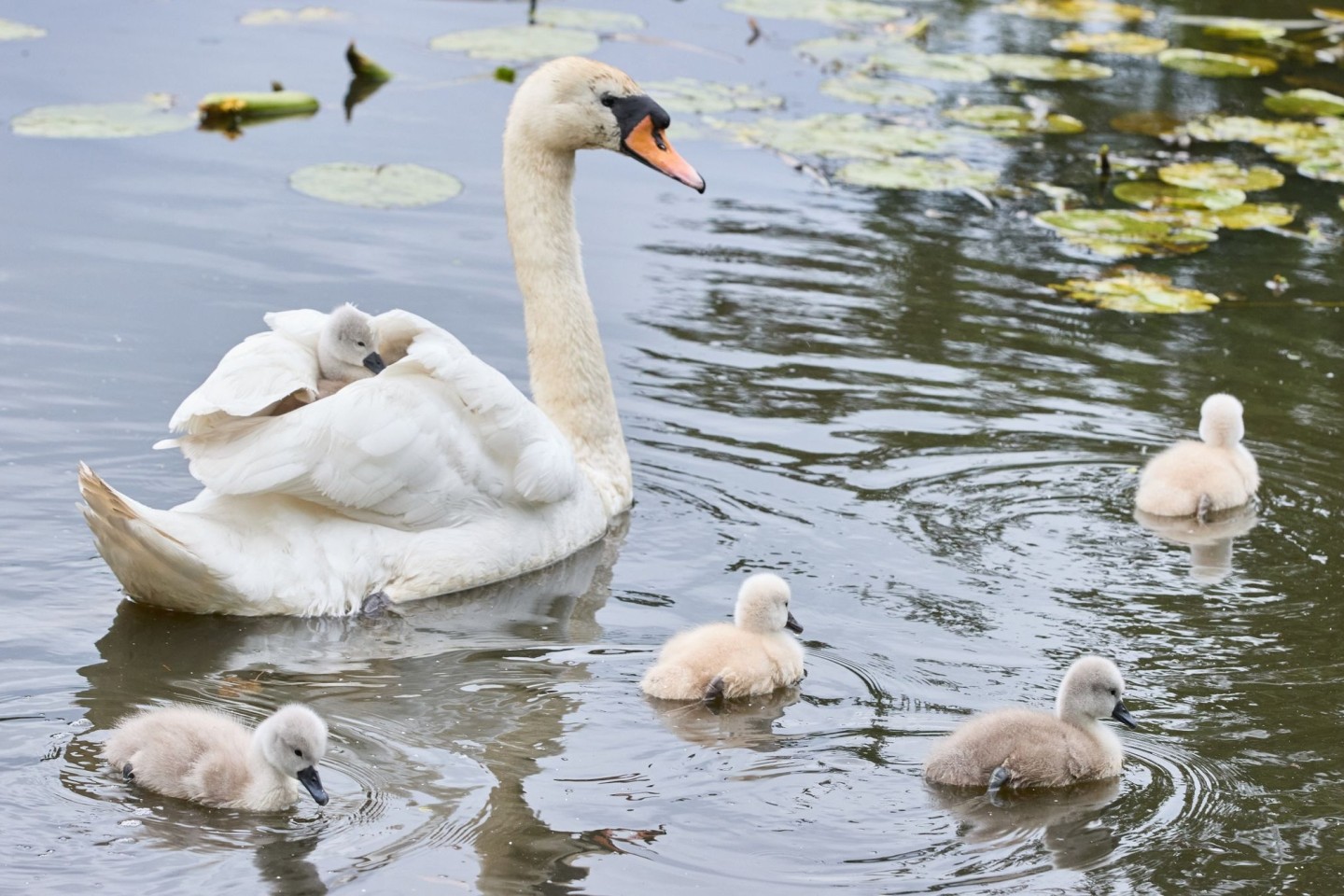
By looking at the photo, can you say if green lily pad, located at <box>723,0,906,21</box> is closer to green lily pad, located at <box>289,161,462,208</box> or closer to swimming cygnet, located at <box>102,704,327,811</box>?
green lily pad, located at <box>289,161,462,208</box>

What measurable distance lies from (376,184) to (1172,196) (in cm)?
539

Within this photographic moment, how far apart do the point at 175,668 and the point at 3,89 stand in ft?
27.5

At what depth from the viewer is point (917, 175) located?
13.1 meters

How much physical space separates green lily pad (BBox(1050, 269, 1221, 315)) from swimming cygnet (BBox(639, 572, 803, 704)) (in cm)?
502

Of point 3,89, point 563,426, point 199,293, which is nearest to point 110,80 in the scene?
point 3,89

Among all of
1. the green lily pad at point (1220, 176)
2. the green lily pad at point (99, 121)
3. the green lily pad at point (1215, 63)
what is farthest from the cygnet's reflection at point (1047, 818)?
the green lily pad at point (1215, 63)

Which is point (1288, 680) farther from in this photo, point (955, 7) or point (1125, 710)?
point (955, 7)

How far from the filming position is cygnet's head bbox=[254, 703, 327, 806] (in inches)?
206

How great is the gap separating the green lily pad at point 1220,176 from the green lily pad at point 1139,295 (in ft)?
6.98

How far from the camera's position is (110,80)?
45.6 feet

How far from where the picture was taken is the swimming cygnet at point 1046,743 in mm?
5750

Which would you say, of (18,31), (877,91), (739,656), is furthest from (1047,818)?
(18,31)

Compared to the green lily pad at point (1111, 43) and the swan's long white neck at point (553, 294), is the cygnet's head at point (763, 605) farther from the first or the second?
the green lily pad at point (1111, 43)

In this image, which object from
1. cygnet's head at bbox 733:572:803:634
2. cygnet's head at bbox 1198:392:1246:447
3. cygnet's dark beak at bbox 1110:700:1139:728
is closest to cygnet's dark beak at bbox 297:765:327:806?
cygnet's head at bbox 733:572:803:634
